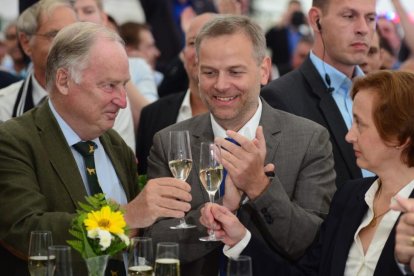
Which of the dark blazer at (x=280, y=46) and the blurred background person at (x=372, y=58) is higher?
the blurred background person at (x=372, y=58)

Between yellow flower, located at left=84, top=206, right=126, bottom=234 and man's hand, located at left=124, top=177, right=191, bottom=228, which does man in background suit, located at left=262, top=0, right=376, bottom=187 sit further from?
yellow flower, located at left=84, top=206, right=126, bottom=234

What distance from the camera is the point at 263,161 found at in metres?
3.86

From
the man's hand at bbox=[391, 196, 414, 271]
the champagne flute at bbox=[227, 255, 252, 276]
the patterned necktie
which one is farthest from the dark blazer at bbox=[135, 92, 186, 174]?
the man's hand at bbox=[391, 196, 414, 271]

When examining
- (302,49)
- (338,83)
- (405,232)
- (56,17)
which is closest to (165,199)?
(405,232)

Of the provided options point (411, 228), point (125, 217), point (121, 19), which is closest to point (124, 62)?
point (125, 217)

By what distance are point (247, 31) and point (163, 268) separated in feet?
4.54

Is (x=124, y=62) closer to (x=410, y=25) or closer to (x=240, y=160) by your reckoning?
(x=240, y=160)

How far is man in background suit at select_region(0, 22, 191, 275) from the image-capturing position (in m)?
3.97

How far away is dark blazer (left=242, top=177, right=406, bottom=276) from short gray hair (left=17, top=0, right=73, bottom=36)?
→ 259 centimetres

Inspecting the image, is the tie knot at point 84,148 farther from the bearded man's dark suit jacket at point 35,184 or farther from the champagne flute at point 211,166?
the champagne flute at point 211,166

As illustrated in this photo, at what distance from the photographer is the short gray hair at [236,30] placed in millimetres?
4215

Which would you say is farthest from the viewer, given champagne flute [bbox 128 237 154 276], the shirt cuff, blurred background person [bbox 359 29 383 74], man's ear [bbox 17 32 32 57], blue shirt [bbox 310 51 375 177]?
blurred background person [bbox 359 29 383 74]

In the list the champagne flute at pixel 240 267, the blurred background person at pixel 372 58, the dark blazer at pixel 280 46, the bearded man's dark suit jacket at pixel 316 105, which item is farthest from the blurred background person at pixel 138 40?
the champagne flute at pixel 240 267

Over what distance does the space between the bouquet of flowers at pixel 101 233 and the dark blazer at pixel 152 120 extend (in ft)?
7.68
